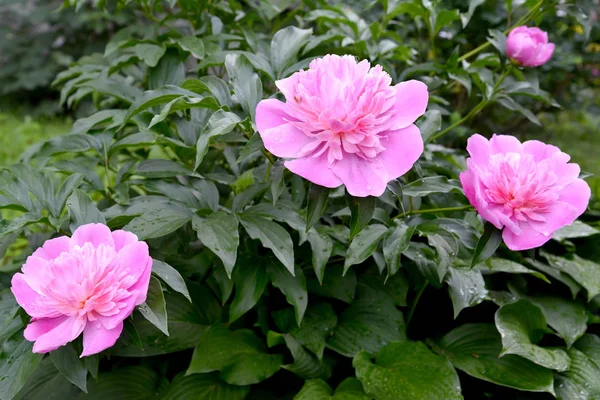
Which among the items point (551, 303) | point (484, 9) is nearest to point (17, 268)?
point (551, 303)

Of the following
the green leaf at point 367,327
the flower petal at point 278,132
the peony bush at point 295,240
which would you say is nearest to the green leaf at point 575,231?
the peony bush at point 295,240

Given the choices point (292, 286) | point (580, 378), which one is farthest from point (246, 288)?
point (580, 378)

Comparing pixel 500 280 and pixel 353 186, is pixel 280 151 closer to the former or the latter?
pixel 353 186

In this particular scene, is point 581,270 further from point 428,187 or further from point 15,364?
point 15,364

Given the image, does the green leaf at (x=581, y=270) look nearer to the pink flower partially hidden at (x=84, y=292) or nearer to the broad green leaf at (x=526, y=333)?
the broad green leaf at (x=526, y=333)

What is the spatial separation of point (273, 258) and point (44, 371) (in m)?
0.64

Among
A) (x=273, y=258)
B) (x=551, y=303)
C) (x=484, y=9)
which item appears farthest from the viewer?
(x=484, y=9)

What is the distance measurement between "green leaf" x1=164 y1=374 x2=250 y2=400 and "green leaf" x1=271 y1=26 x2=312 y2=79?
0.74 meters

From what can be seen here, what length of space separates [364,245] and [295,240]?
0.29 m

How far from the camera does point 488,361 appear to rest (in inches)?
54.6

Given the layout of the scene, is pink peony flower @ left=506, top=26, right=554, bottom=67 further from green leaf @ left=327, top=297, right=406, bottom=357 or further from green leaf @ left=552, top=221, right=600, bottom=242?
green leaf @ left=327, top=297, right=406, bottom=357

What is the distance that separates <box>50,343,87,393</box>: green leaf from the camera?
100 centimetres

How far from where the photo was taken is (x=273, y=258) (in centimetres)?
137

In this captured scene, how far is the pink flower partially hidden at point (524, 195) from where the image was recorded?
3.29 feet
